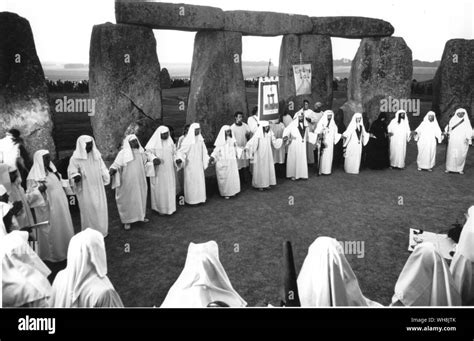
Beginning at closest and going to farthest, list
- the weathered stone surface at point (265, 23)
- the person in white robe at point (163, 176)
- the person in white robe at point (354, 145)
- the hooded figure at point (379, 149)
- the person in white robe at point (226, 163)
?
the person in white robe at point (163, 176)
the person in white robe at point (226, 163)
the person in white robe at point (354, 145)
the hooded figure at point (379, 149)
the weathered stone surface at point (265, 23)

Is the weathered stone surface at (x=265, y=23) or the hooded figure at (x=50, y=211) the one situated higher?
the weathered stone surface at (x=265, y=23)

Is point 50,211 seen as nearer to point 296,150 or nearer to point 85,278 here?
point 85,278

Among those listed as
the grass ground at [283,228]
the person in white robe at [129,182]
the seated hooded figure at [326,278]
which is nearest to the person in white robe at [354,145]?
the grass ground at [283,228]

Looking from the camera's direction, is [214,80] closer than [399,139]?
No

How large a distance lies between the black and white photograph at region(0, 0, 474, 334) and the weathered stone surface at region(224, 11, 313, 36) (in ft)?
0.11

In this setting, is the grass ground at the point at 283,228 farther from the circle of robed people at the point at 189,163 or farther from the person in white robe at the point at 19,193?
the person in white robe at the point at 19,193

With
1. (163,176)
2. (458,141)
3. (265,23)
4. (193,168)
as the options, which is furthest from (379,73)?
(163,176)

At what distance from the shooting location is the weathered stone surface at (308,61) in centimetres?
1051

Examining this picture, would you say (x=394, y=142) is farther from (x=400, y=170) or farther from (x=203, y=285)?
(x=203, y=285)

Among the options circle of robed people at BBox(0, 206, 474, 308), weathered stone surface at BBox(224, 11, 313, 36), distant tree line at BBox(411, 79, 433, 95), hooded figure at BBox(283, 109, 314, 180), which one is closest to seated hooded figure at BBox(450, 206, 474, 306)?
circle of robed people at BBox(0, 206, 474, 308)

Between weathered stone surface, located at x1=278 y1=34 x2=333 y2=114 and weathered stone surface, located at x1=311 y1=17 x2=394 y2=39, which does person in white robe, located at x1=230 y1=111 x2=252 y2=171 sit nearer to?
weathered stone surface, located at x1=278 y1=34 x2=333 y2=114

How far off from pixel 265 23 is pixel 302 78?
1.65 metres

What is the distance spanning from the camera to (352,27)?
422 inches

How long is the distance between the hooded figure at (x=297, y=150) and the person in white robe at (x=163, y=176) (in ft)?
8.75
